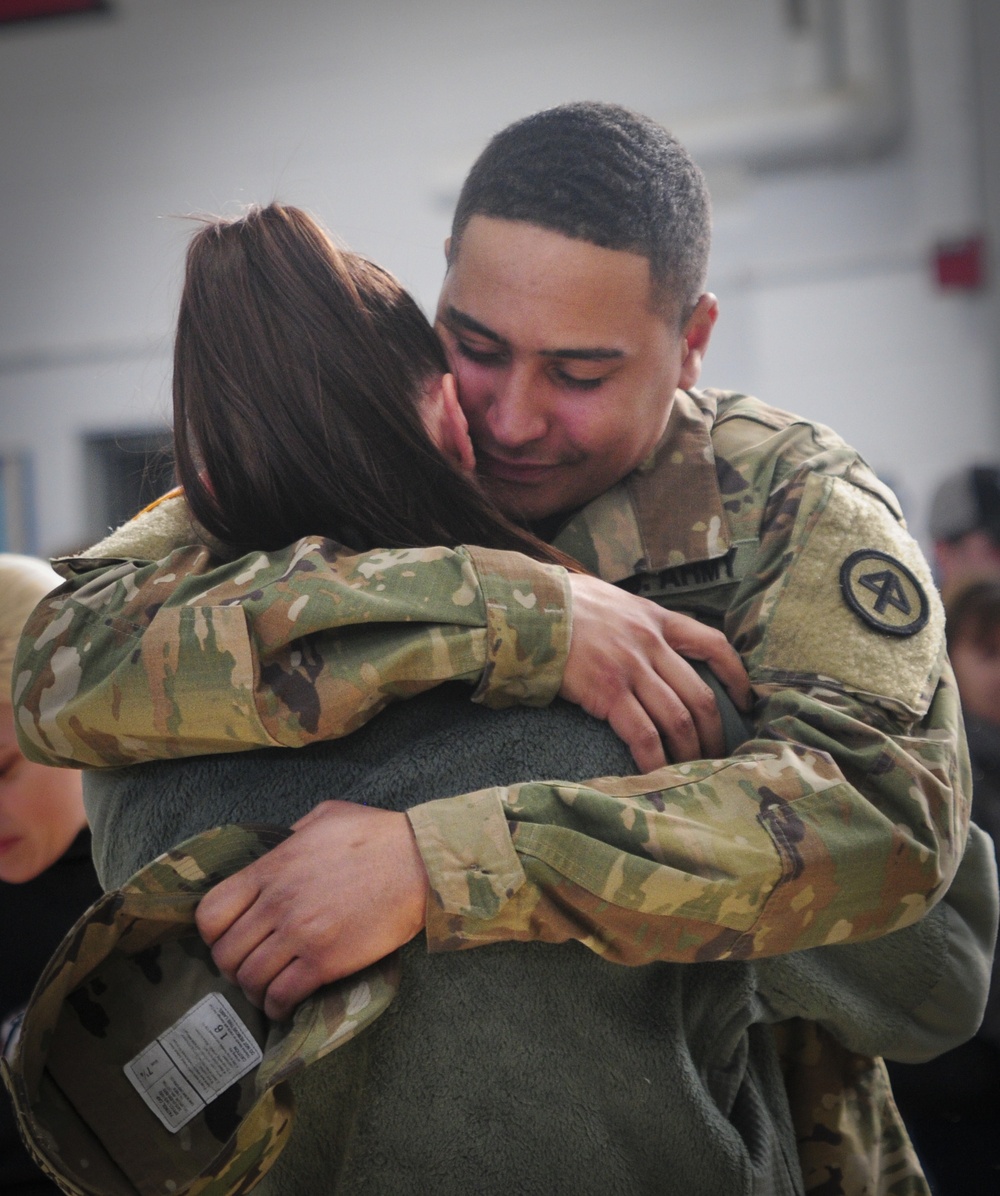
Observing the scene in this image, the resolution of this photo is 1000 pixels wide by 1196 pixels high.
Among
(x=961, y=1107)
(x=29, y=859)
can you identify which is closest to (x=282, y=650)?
(x=29, y=859)

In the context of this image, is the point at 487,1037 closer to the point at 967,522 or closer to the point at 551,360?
the point at 551,360

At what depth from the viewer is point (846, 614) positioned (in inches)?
38.1

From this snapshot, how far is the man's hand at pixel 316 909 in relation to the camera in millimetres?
815

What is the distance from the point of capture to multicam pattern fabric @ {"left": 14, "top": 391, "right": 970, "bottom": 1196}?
0.83 metres

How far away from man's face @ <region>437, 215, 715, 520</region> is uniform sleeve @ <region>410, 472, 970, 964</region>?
286 mm

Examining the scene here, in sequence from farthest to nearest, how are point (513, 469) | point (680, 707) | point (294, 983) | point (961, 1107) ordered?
point (961, 1107) < point (513, 469) < point (680, 707) < point (294, 983)

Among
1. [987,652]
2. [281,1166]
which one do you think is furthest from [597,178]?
[987,652]

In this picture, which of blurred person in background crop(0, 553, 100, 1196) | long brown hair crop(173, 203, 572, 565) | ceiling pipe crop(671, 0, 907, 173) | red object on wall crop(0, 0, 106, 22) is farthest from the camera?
red object on wall crop(0, 0, 106, 22)

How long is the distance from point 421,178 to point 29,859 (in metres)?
3.28

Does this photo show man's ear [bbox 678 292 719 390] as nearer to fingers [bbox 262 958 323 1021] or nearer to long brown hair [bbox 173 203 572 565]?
long brown hair [bbox 173 203 572 565]

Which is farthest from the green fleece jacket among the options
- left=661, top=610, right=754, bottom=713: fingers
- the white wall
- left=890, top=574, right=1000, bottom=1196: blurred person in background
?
the white wall

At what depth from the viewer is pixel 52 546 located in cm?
464

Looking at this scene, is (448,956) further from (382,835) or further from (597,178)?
→ (597,178)

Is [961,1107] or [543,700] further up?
[543,700]
